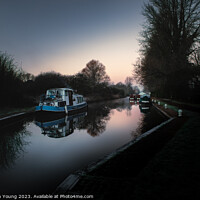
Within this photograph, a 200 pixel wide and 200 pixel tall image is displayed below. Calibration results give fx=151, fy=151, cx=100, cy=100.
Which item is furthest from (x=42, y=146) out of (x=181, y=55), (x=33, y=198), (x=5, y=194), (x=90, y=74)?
(x=90, y=74)

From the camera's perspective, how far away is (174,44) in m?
20.9

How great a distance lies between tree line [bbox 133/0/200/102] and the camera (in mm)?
19438

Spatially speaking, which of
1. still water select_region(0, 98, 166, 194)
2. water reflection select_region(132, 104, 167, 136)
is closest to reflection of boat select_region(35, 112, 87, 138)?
still water select_region(0, 98, 166, 194)

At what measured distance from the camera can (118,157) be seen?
494cm

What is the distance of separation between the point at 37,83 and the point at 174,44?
82.7 feet

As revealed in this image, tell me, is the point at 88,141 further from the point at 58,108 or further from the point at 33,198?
the point at 58,108

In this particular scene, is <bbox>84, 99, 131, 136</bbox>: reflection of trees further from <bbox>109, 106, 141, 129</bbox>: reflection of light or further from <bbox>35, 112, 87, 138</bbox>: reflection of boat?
<bbox>35, 112, 87, 138</bbox>: reflection of boat

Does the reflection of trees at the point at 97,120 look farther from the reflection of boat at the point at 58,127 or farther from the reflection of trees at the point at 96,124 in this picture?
the reflection of boat at the point at 58,127

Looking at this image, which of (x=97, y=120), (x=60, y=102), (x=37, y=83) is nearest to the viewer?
(x=97, y=120)

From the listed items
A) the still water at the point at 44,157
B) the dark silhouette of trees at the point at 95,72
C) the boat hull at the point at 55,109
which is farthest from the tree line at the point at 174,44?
the dark silhouette of trees at the point at 95,72

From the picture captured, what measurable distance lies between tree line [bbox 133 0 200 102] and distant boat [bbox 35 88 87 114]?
11.2 meters

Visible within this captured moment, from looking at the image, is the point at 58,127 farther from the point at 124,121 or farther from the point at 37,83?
the point at 37,83

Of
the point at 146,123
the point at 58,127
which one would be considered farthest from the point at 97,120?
the point at 146,123

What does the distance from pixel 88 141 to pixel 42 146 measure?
2.20 meters
